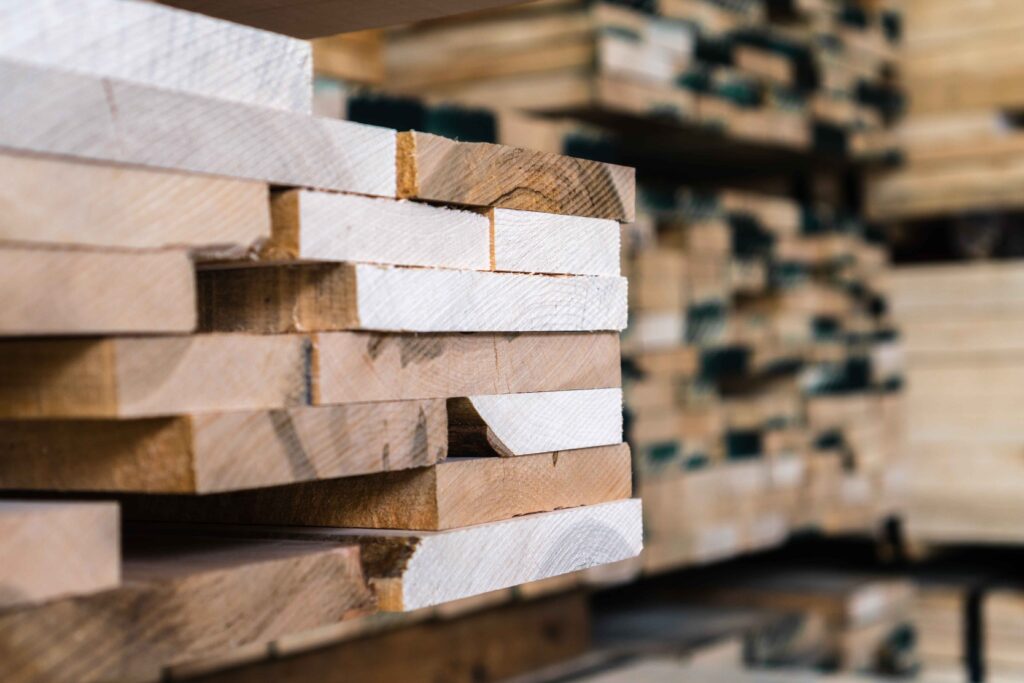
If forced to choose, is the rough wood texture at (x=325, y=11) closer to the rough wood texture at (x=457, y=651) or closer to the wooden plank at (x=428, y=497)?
the wooden plank at (x=428, y=497)

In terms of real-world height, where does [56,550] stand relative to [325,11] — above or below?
below

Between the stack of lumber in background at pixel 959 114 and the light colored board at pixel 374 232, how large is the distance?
3.93 m

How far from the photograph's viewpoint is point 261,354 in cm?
121

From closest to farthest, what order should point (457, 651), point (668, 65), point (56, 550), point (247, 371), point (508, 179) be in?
1. point (56, 550)
2. point (247, 371)
3. point (508, 179)
4. point (457, 651)
5. point (668, 65)

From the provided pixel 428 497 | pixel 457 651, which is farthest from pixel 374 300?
pixel 457 651

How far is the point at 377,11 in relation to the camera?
1.53m

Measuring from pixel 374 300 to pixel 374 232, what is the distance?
0.06m

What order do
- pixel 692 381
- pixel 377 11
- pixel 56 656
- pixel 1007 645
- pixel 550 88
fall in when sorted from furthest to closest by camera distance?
pixel 1007 645, pixel 692 381, pixel 550 88, pixel 377 11, pixel 56 656

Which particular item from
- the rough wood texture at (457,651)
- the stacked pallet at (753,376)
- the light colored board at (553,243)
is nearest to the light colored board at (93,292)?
the light colored board at (553,243)

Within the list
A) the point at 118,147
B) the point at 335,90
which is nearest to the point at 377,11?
the point at 118,147

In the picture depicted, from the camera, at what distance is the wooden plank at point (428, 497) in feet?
4.50

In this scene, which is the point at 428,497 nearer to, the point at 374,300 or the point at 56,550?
the point at 374,300

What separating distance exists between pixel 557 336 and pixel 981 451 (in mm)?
3731

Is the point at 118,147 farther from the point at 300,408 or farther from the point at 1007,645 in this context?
the point at 1007,645
